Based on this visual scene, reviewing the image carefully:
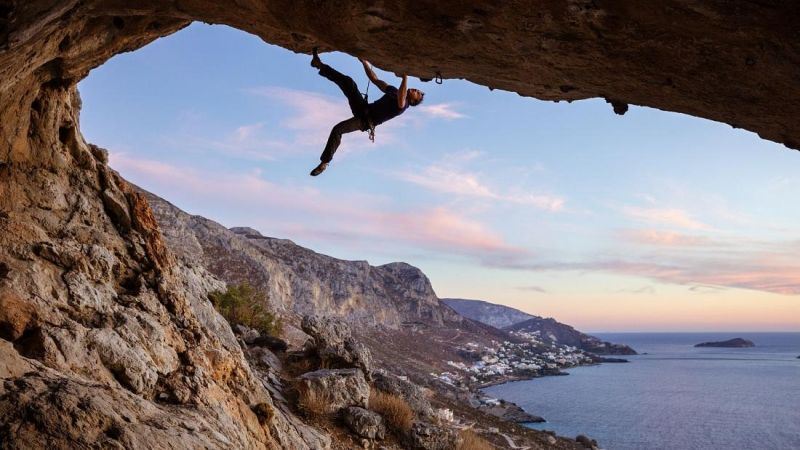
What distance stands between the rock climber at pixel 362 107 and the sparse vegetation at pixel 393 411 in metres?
6.54

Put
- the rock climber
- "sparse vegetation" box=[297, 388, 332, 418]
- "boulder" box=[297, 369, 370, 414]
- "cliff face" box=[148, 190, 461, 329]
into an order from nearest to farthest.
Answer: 1. the rock climber
2. "sparse vegetation" box=[297, 388, 332, 418]
3. "boulder" box=[297, 369, 370, 414]
4. "cliff face" box=[148, 190, 461, 329]

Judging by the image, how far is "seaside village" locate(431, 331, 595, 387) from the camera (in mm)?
58469

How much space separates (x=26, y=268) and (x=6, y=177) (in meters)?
1.39

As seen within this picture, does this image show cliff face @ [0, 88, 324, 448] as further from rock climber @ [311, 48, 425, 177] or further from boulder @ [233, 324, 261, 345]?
boulder @ [233, 324, 261, 345]

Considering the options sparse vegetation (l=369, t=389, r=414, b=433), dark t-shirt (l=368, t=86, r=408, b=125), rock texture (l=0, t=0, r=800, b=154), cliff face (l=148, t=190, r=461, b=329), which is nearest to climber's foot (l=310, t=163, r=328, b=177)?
dark t-shirt (l=368, t=86, r=408, b=125)

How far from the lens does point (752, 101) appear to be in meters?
3.45

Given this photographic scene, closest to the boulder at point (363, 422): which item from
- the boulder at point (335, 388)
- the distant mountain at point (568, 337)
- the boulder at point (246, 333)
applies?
the boulder at point (335, 388)

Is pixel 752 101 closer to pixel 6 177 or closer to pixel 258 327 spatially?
pixel 6 177

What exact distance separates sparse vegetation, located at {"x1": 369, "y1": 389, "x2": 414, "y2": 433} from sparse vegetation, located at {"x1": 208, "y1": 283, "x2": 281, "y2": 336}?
4725 millimetres

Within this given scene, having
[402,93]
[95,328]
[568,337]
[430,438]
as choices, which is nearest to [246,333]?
[430,438]

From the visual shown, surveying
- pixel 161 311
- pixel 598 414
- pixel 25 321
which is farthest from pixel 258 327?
pixel 598 414

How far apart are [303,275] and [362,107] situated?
5829 centimetres

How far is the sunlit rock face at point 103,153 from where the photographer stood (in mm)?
3193

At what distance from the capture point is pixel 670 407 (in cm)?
4872
